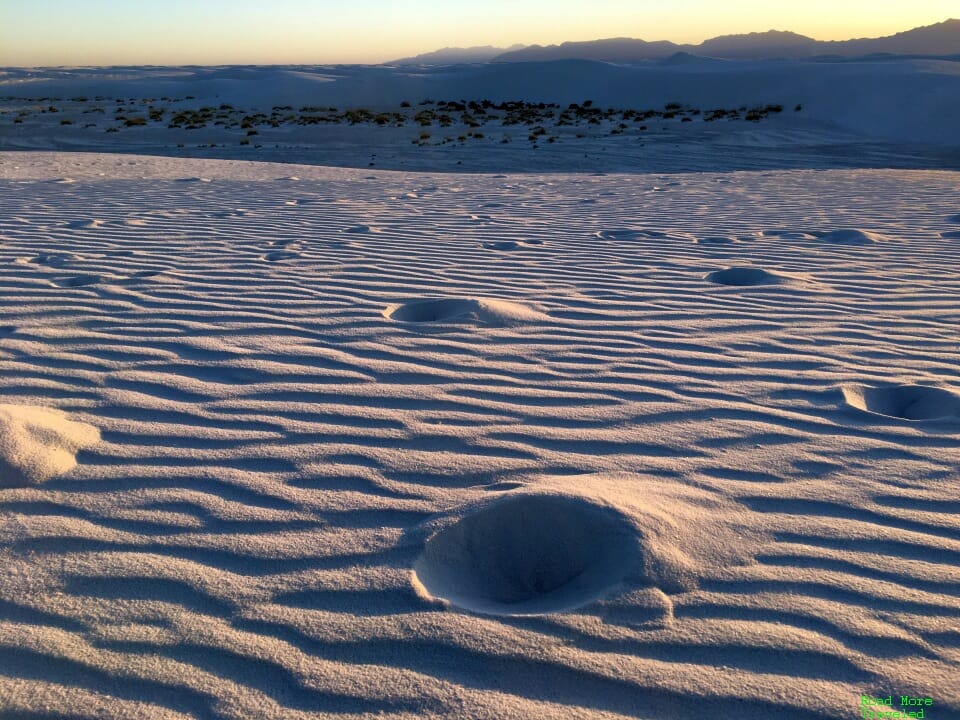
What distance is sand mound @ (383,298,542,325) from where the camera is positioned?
3.81m

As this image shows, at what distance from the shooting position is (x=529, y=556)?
1979 millimetres

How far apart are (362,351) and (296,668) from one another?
191 cm

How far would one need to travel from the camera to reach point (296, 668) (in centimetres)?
161

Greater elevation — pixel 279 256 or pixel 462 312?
pixel 279 256

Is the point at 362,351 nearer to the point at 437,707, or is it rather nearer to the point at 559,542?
the point at 559,542

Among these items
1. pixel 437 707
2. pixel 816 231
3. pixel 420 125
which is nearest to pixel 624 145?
pixel 420 125

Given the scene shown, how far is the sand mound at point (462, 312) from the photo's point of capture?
381 cm

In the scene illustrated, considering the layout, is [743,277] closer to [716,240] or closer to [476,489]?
[716,240]

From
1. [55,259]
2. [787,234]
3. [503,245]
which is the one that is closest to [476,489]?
[503,245]

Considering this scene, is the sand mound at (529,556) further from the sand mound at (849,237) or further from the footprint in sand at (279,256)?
the sand mound at (849,237)

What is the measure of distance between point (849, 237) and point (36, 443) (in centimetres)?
560

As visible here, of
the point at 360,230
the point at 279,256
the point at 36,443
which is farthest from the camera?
the point at 360,230

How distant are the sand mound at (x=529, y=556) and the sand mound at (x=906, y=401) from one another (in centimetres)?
143

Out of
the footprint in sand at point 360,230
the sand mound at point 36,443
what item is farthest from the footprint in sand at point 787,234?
the sand mound at point 36,443
